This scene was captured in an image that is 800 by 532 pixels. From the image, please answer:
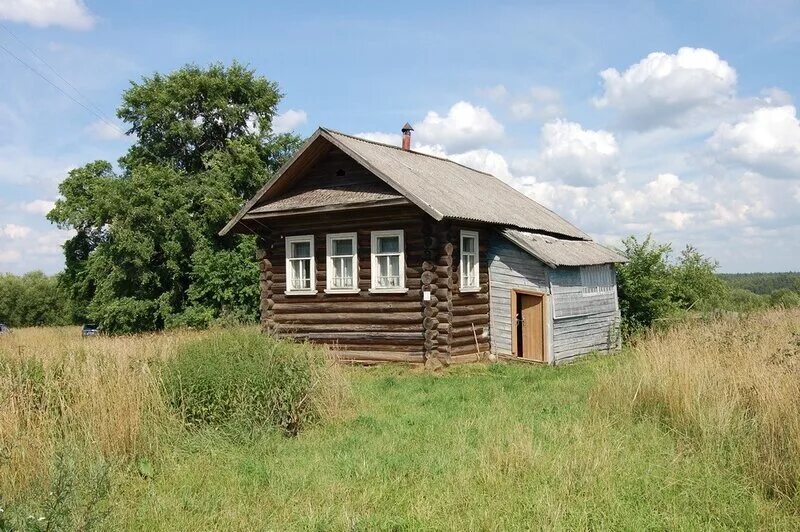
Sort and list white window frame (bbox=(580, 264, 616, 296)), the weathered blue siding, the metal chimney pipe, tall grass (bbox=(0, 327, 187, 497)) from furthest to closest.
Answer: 1. the metal chimney pipe
2. white window frame (bbox=(580, 264, 616, 296))
3. the weathered blue siding
4. tall grass (bbox=(0, 327, 187, 497))

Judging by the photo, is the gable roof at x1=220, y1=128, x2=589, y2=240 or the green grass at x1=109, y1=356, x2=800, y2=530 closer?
the green grass at x1=109, y1=356, x2=800, y2=530

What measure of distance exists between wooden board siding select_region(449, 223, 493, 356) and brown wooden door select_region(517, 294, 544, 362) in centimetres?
99

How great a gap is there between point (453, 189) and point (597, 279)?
195 inches

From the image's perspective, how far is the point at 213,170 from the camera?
100ft

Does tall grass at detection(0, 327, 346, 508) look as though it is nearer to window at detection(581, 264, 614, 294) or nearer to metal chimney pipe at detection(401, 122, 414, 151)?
window at detection(581, 264, 614, 294)

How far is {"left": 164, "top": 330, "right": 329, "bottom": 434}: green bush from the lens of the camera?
28.0ft

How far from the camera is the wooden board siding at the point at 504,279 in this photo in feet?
57.0

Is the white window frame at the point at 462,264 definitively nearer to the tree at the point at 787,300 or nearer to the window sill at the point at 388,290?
the window sill at the point at 388,290

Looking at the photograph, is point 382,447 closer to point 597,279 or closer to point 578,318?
point 578,318

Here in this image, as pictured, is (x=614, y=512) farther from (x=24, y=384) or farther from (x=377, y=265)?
(x=377, y=265)

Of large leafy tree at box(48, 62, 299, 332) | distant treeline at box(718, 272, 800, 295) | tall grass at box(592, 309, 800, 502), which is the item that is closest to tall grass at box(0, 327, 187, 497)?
tall grass at box(592, 309, 800, 502)

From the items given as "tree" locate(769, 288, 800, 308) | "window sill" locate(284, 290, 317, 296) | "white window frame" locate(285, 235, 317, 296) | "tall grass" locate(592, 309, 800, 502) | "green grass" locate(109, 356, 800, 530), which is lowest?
"green grass" locate(109, 356, 800, 530)

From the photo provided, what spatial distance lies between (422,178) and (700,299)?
434 inches

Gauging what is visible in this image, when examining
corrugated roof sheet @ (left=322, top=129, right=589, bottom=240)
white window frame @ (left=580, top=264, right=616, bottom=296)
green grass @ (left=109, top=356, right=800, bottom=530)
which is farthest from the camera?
white window frame @ (left=580, top=264, right=616, bottom=296)
